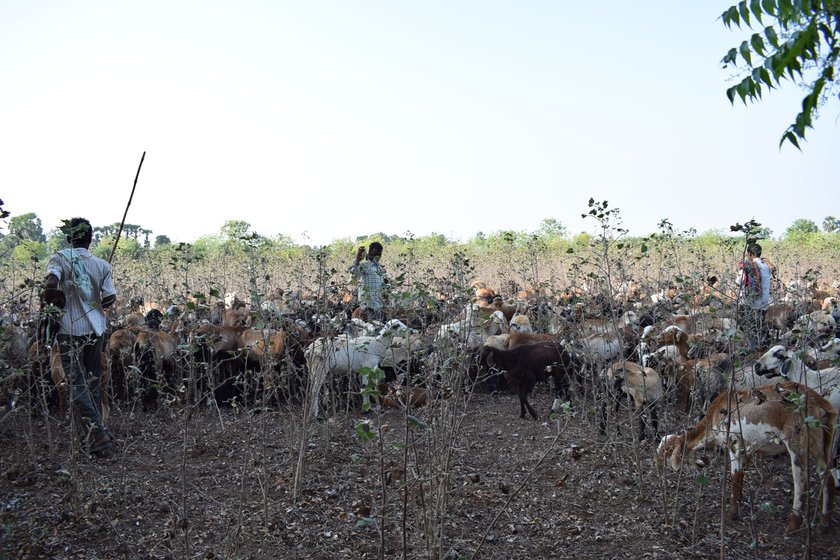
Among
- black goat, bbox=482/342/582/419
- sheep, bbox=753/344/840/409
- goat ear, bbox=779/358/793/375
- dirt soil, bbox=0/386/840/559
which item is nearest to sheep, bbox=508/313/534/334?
black goat, bbox=482/342/582/419

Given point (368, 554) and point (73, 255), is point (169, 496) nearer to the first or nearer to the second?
point (368, 554)

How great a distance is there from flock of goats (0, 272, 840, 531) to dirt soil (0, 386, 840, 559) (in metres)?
0.34

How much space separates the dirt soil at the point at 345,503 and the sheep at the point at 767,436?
0.16 meters

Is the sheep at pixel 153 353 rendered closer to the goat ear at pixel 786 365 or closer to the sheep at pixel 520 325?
the sheep at pixel 520 325

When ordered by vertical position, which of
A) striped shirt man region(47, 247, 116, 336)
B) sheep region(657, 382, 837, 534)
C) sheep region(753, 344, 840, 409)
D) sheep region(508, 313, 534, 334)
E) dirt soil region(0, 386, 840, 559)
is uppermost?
striped shirt man region(47, 247, 116, 336)

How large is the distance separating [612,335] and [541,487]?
307 cm

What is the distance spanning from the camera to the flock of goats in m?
4.46

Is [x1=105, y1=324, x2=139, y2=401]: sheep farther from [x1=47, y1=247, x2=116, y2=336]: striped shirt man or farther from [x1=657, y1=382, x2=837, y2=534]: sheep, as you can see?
[x1=657, y1=382, x2=837, y2=534]: sheep

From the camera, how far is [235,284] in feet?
54.4

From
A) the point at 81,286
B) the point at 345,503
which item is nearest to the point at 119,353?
the point at 81,286

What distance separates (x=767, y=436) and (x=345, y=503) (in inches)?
115

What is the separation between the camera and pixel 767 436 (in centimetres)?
450

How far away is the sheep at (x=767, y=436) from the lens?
448 centimetres

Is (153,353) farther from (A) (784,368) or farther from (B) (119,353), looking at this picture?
(A) (784,368)
